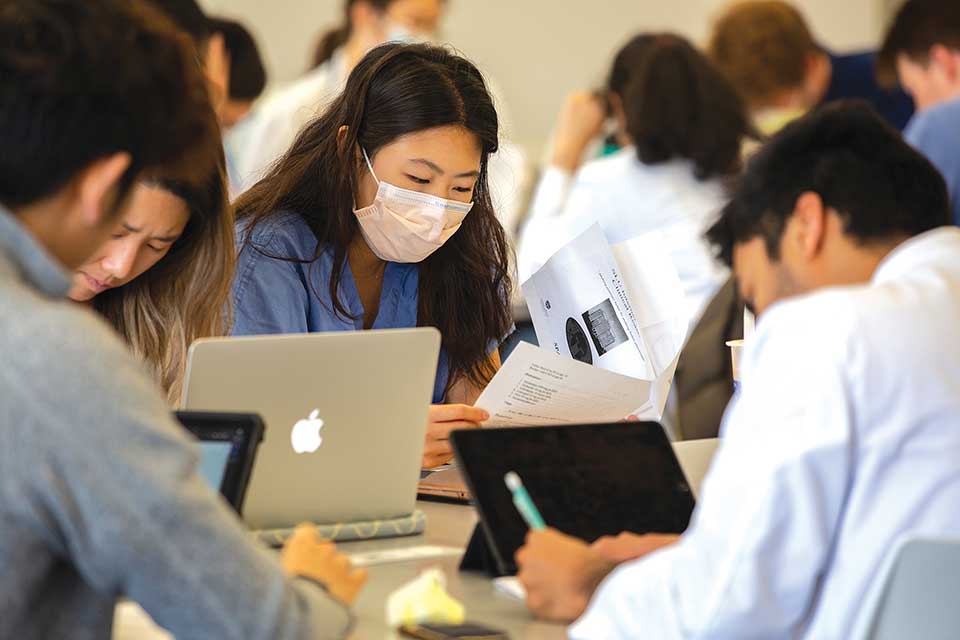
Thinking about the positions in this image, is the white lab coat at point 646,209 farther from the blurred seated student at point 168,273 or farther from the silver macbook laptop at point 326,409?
the silver macbook laptop at point 326,409

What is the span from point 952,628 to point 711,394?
2225 mm

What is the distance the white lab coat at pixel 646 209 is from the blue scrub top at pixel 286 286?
4.75ft

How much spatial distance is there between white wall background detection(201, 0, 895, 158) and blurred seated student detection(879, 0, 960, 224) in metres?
2.35

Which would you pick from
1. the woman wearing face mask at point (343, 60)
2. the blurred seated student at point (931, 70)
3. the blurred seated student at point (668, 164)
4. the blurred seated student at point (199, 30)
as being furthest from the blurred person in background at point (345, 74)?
the blurred seated student at point (931, 70)

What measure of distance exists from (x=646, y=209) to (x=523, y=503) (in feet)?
7.43

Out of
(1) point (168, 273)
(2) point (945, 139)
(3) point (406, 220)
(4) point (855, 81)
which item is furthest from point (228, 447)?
(4) point (855, 81)

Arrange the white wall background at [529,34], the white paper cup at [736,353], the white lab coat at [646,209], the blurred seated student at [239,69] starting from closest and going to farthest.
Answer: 1. the white paper cup at [736,353]
2. the white lab coat at [646,209]
3. the blurred seated student at [239,69]
4. the white wall background at [529,34]

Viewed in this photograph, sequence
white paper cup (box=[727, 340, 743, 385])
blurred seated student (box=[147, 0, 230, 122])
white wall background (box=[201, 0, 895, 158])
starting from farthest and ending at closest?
white wall background (box=[201, 0, 895, 158]), blurred seated student (box=[147, 0, 230, 122]), white paper cup (box=[727, 340, 743, 385])

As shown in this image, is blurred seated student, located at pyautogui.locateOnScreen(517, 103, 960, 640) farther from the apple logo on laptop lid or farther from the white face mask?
the white face mask

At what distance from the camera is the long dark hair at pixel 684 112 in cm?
361

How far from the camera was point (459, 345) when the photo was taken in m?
2.32

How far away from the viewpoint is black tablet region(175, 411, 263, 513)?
135 cm

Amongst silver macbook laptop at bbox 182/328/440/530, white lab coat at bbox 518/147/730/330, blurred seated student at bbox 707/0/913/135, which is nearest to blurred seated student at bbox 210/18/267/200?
white lab coat at bbox 518/147/730/330

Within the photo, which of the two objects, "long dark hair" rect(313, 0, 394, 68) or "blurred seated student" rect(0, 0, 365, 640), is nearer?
"blurred seated student" rect(0, 0, 365, 640)
